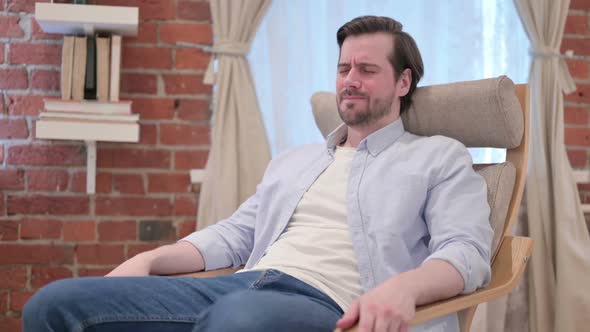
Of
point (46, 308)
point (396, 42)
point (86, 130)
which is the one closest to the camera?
point (46, 308)

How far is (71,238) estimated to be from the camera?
7.61 ft

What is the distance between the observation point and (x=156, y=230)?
2361 millimetres

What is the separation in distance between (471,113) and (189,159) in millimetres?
1125

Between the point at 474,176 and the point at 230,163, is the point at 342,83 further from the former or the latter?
the point at 230,163

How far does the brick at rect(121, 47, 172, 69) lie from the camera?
2.36 meters

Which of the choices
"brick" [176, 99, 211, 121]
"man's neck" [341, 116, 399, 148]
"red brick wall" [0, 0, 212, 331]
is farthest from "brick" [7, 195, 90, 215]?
"man's neck" [341, 116, 399, 148]

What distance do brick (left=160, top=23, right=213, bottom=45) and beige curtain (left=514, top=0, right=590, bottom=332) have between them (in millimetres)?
1167

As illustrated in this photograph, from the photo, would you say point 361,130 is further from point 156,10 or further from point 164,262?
point 156,10

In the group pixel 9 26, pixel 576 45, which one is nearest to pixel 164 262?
pixel 9 26

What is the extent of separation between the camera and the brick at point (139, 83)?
92.7 inches

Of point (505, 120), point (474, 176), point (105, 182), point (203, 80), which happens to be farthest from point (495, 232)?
point (105, 182)

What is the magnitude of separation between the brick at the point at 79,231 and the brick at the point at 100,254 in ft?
0.09

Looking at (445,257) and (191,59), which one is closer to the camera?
(445,257)

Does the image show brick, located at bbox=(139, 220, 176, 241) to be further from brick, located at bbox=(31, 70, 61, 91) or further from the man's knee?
the man's knee
